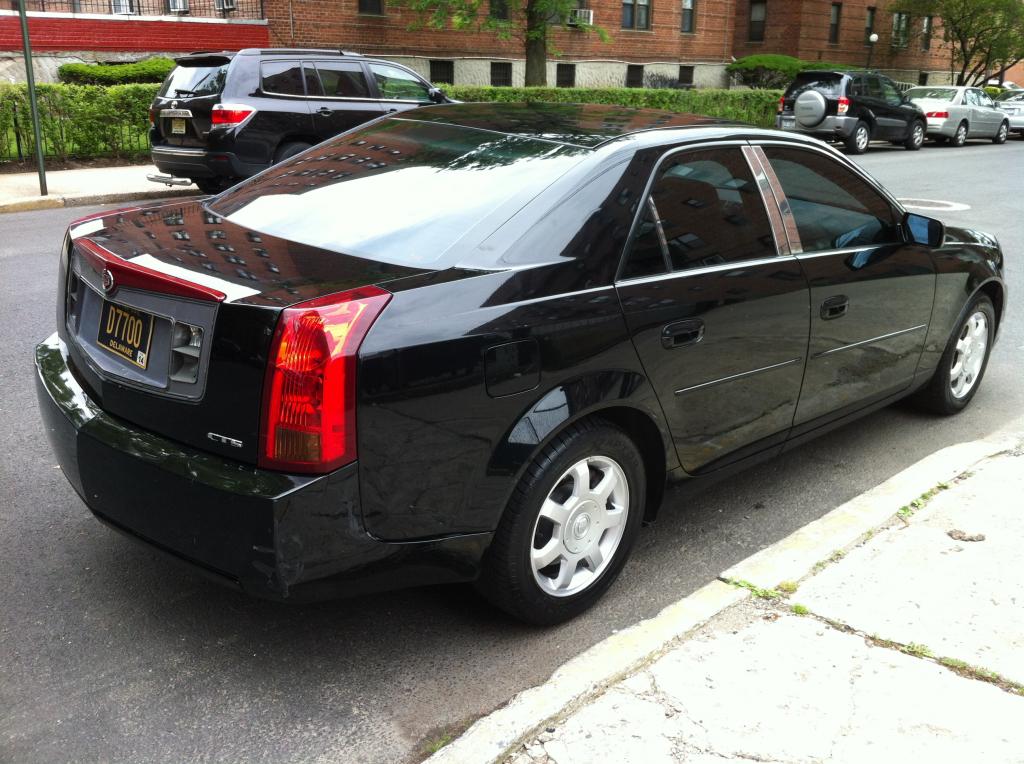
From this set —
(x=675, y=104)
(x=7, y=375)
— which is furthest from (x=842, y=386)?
(x=675, y=104)

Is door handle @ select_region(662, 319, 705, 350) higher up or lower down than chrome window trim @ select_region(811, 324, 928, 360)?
higher up

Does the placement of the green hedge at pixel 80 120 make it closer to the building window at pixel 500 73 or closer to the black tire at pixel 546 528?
the black tire at pixel 546 528

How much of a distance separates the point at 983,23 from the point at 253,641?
145 feet

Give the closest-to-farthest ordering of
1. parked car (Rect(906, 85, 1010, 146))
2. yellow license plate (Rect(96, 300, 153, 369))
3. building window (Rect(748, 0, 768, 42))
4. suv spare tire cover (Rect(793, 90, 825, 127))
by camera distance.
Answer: yellow license plate (Rect(96, 300, 153, 369)), suv spare tire cover (Rect(793, 90, 825, 127)), parked car (Rect(906, 85, 1010, 146)), building window (Rect(748, 0, 768, 42))

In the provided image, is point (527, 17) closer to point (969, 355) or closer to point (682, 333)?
point (969, 355)

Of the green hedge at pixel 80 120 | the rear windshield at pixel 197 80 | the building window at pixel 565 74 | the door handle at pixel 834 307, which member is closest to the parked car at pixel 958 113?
the building window at pixel 565 74

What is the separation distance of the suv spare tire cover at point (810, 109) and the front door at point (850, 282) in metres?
18.8

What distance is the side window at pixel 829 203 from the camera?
4.05 meters

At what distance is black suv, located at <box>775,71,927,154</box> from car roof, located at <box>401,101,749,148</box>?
64.3 ft

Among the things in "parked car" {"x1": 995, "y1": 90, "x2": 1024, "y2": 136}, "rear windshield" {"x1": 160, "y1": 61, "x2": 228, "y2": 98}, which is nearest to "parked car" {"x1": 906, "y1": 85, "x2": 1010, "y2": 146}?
"parked car" {"x1": 995, "y1": 90, "x2": 1024, "y2": 136}

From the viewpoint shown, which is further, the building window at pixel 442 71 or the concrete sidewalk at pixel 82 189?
the building window at pixel 442 71

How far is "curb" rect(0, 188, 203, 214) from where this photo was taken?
39.5 ft

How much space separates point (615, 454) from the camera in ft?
10.6

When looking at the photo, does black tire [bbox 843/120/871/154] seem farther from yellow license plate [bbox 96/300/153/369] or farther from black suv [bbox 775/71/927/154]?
yellow license plate [bbox 96/300/153/369]
